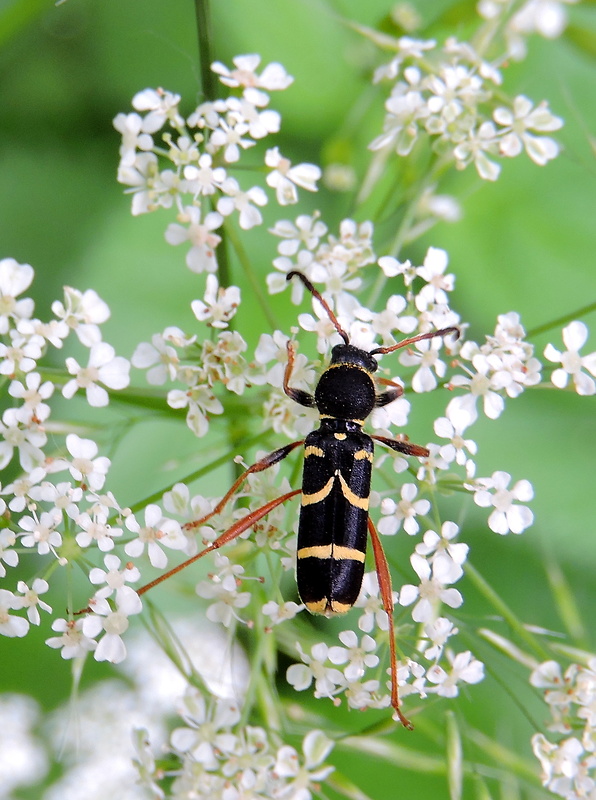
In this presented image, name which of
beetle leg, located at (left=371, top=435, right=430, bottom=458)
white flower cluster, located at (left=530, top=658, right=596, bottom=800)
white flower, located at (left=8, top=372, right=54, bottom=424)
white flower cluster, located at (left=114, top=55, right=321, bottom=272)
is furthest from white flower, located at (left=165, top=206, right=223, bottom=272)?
white flower cluster, located at (left=530, top=658, right=596, bottom=800)

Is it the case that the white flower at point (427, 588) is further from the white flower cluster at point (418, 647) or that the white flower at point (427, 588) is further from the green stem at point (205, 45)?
the green stem at point (205, 45)

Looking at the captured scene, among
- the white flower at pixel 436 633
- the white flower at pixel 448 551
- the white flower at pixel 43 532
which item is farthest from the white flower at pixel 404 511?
the white flower at pixel 43 532

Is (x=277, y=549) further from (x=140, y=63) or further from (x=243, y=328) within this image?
(x=140, y=63)

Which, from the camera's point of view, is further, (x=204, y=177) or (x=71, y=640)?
(x=204, y=177)

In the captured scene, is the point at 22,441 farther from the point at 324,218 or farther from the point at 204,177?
the point at 324,218

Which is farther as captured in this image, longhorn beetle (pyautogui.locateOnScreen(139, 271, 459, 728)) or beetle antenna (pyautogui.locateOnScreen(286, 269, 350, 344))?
beetle antenna (pyautogui.locateOnScreen(286, 269, 350, 344))

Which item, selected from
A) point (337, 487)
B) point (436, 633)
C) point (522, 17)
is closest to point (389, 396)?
point (337, 487)

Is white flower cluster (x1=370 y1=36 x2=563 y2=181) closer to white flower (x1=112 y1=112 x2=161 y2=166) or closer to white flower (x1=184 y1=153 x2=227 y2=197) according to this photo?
white flower (x1=184 y1=153 x2=227 y2=197)
